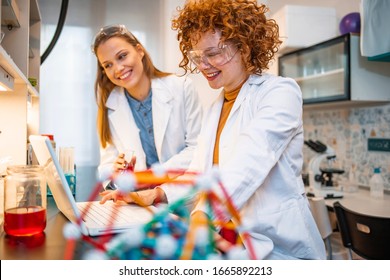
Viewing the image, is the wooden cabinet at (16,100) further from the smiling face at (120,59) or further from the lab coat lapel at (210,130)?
the lab coat lapel at (210,130)

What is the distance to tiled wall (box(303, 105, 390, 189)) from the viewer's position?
1925 mm

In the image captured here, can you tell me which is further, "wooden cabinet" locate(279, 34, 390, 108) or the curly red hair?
"wooden cabinet" locate(279, 34, 390, 108)

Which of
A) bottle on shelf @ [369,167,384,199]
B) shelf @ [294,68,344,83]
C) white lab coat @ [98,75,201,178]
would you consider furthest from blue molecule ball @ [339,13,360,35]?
white lab coat @ [98,75,201,178]

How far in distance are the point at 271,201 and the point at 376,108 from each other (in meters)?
1.53

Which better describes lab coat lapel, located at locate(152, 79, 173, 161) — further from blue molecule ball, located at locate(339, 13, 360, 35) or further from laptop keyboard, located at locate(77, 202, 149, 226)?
blue molecule ball, located at locate(339, 13, 360, 35)

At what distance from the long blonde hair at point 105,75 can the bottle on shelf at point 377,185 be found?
4.13ft

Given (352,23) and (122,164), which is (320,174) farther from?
(122,164)

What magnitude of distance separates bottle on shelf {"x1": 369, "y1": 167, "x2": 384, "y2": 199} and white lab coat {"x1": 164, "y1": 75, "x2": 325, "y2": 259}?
122 centimetres

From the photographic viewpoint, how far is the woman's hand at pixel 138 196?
764mm

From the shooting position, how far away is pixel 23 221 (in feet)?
2.20

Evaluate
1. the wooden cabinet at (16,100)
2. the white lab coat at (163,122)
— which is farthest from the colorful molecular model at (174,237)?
the wooden cabinet at (16,100)
